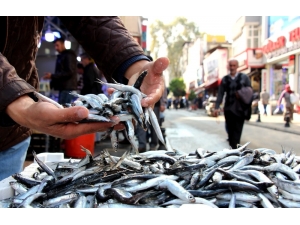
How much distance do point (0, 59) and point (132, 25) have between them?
7.41 metres

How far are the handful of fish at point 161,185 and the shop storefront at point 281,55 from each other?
66.6 feet

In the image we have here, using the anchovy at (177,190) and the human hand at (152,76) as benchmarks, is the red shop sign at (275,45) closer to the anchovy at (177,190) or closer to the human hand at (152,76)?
the human hand at (152,76)

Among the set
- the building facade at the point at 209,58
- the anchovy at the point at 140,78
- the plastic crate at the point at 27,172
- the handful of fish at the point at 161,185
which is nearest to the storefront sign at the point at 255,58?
the building facade at the point at 209,58

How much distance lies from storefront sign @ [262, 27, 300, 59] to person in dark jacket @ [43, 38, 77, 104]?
60.0 feet

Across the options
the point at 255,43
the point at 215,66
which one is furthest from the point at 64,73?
the point at 215,66

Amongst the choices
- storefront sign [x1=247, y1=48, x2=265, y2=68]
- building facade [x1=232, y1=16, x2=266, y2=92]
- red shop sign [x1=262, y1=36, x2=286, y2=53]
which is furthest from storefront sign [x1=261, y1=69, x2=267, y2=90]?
red shop sign [x1=262, y1=36, x2=286, y2=53]

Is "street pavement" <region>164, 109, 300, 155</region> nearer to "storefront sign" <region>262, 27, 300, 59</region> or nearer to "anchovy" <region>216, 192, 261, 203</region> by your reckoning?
"anchovy" <region>216, 192, 261, 203</region>

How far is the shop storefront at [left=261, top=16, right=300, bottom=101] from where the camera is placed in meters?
21.3

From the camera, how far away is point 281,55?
976 inches

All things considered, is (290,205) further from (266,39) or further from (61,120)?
(266,39)

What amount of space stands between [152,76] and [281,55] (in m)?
25.1

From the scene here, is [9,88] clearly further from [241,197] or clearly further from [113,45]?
[241,197]

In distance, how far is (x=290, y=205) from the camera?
5.94 feet

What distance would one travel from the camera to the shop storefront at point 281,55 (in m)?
21.3
